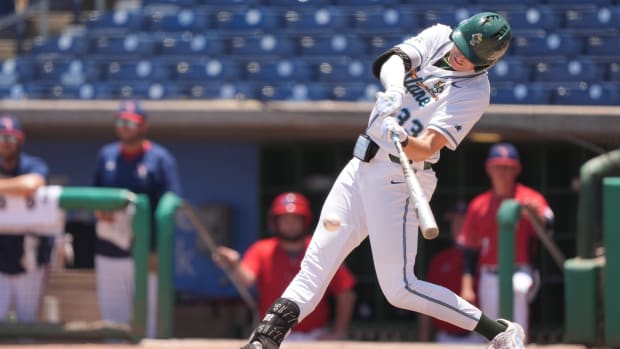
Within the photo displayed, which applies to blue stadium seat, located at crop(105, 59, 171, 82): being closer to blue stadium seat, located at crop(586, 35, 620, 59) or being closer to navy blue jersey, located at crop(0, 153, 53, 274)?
navy blue jersey, located at crop(0, 153, 53, 274)

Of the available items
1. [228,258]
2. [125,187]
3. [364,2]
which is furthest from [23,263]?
[364,2]

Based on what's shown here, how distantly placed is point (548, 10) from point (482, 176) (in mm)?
1234

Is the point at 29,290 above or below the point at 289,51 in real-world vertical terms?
below

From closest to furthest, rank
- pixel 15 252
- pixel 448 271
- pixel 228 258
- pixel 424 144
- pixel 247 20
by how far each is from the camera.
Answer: pixel 424 144 < pixel 15 252 < pixel 228 258 < pixel 448 271 < pixel 247 20

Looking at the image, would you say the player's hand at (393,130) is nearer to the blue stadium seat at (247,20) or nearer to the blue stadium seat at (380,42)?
the blue stadium seat at (380,42)

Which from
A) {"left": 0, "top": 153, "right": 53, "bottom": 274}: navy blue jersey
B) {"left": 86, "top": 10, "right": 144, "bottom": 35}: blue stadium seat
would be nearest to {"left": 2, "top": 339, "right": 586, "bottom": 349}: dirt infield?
{"left": 0, "top": 153, "right": 53, "bottom": 274}: navy blue jersey

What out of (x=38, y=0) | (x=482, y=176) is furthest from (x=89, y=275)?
(x=38, y=0)

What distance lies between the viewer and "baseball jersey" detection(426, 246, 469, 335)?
7152 mm

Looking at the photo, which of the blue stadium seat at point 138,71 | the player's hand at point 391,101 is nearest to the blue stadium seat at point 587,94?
the blue stadium seat at point 138,71

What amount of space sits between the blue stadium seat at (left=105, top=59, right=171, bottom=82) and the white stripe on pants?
2779mm

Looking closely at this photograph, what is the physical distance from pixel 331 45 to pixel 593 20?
1.79m

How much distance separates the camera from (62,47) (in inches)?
346

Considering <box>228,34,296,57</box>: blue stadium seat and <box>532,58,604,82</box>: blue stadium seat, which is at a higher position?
<box>228,34,296,57</box>: blue stadium seat

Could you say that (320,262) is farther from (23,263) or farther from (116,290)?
(23,263)
